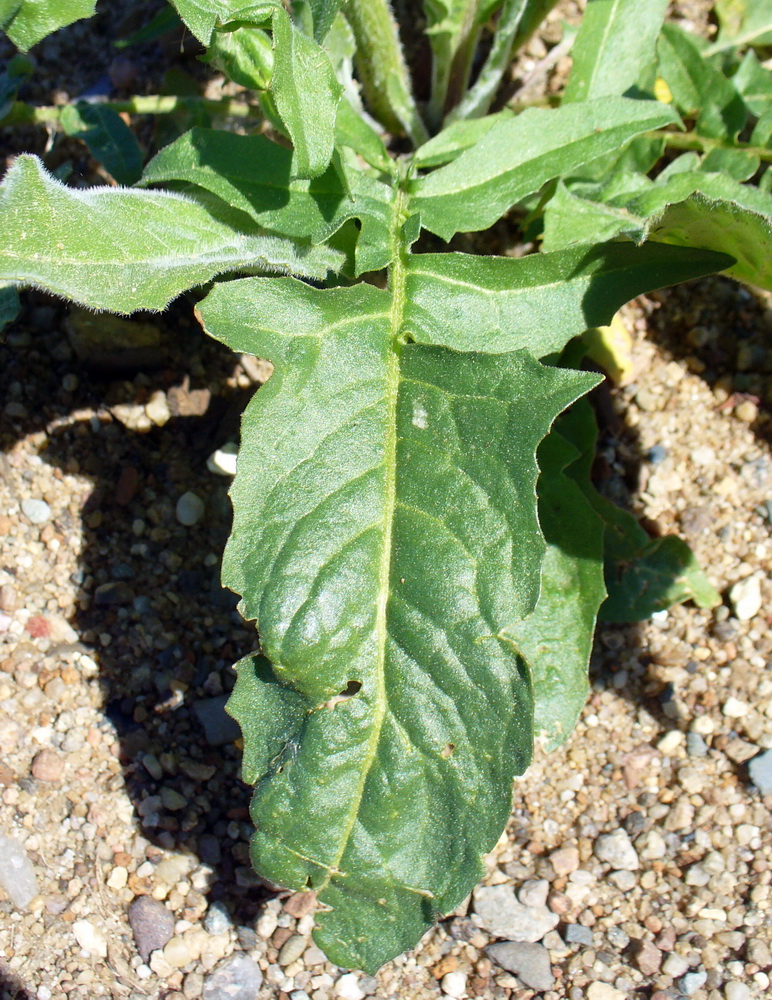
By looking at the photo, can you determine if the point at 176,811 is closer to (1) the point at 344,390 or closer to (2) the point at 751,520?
(1) the point at 344,390

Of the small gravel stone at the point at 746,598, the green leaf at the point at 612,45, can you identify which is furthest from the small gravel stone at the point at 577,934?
the green leaf at the point at 612,45

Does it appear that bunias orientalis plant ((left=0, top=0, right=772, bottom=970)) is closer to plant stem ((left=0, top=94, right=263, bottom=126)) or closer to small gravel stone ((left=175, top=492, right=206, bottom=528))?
plant stem ((left=0, top=94, right=263, bottom=126))

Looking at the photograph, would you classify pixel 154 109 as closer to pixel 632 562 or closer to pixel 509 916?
pixel 632 562

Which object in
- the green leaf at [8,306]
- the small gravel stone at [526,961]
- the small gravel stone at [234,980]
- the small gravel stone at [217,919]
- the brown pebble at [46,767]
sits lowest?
the small gravel stone at [234,980]

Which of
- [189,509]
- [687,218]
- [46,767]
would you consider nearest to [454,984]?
[46,767]

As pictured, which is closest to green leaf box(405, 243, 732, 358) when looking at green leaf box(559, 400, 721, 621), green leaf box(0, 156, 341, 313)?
green leaf box(0, 156, 341, 313)

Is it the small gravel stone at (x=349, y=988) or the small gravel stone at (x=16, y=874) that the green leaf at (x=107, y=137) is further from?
the small gravel stone at (x=349, y=988)
